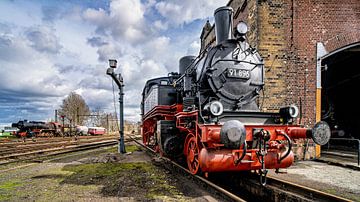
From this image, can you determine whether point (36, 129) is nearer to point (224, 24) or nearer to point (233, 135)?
point (224, 24)

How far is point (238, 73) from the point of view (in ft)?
18.2

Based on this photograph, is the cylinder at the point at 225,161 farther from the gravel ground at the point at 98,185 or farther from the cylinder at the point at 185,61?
the cylinder at the point at 185,61

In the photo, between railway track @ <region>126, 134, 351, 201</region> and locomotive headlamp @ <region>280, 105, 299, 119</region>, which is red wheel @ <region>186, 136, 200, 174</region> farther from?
locomotive headlamp @ <region>280, 105, 299, 119</region>

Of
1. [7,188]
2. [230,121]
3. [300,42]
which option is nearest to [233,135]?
[230,121]

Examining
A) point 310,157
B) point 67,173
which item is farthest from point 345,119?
point 67,173

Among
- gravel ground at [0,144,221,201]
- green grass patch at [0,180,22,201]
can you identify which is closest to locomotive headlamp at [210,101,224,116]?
gravel ground at [0,144,221,201]

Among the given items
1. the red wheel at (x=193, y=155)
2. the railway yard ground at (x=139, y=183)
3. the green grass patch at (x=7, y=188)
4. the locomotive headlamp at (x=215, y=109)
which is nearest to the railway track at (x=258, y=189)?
the railway yard ground at (x=139, y=183)

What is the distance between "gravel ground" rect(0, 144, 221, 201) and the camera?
428 cm

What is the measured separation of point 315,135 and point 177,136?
3.41 metres

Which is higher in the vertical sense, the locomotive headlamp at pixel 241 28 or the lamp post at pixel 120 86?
the locomotive headlamp at pixel 241 28

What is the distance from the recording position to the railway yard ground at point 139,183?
434 cm

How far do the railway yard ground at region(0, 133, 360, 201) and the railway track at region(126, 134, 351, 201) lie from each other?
0.02 m

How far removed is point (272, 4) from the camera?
883 cm

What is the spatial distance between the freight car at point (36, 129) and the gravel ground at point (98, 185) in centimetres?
2200
